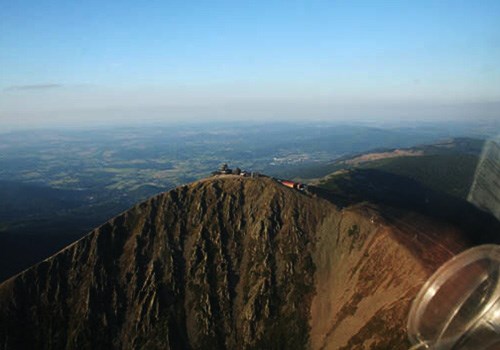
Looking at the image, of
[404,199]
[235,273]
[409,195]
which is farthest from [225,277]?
[409,195]

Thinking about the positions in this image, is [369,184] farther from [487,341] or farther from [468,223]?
[487,341]

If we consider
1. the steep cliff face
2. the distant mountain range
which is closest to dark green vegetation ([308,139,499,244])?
the distant mountain range

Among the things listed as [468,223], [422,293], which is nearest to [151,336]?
[468,223]

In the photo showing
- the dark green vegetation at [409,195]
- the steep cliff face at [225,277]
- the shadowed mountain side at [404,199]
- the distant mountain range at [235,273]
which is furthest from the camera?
the dark green vegetation at [409,195]

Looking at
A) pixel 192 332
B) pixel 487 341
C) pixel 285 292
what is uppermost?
pixel 487 341

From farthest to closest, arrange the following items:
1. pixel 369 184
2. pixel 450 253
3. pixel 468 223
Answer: pixel 369 184 < pixel 468 223 < pixel 450 253

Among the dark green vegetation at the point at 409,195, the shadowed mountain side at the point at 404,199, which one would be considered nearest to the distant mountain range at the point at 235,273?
the shadowed mountain side at the point at 404,199

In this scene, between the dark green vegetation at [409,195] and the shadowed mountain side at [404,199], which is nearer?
the shadowed mountain side at [404,199]

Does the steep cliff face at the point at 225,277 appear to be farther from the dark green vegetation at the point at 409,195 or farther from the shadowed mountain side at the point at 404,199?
the dark green vegetation at the point at 409,195

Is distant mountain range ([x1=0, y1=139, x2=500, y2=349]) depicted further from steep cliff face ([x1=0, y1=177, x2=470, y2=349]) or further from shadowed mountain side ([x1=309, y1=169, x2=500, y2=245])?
shadowed mountain side ([x1=309, y1=169, x2=500, y2=245])
